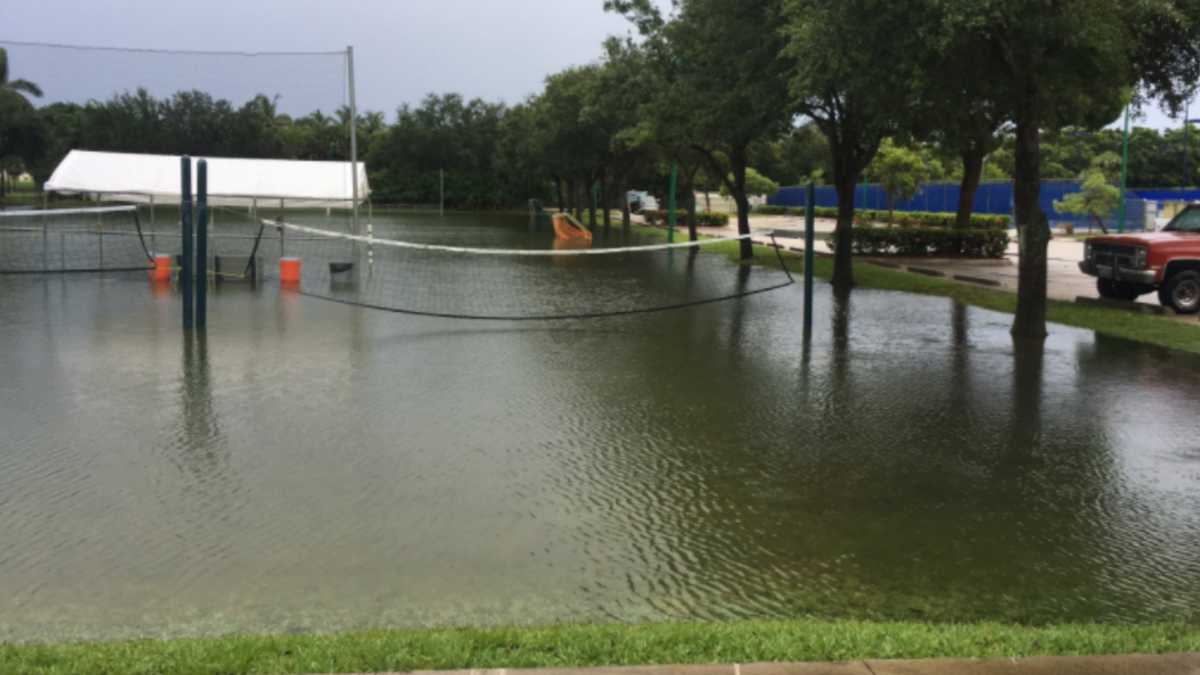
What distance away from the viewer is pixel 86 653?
4219mm

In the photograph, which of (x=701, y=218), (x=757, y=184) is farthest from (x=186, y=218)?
(x=757, y=184)

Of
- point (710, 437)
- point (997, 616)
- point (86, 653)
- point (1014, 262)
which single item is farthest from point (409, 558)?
point (1014, 262)

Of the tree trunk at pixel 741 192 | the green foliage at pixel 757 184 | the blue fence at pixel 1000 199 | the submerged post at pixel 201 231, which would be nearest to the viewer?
the submerged post at pixel 201 231

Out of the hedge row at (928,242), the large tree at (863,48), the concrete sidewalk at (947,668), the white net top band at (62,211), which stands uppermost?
the large tree at (863,48)

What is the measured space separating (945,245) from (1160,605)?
93.6 ft

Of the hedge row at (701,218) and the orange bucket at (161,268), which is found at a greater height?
the hedge row at (701,218)

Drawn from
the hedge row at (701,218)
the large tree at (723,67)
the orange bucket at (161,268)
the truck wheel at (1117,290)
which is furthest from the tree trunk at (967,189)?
the orange bucket at (161,268)

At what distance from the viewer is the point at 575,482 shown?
7.42m

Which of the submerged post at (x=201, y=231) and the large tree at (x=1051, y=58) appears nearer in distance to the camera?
the large tree at (x=1051, y=58)

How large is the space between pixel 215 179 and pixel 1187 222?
65.1ft

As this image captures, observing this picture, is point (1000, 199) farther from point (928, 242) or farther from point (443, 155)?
point (443, 155)

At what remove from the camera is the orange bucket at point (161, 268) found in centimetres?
2070

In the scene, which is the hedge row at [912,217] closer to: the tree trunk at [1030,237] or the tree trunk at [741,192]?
the tree trunk at [741,192]

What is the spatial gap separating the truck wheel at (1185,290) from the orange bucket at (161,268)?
17572 mm
